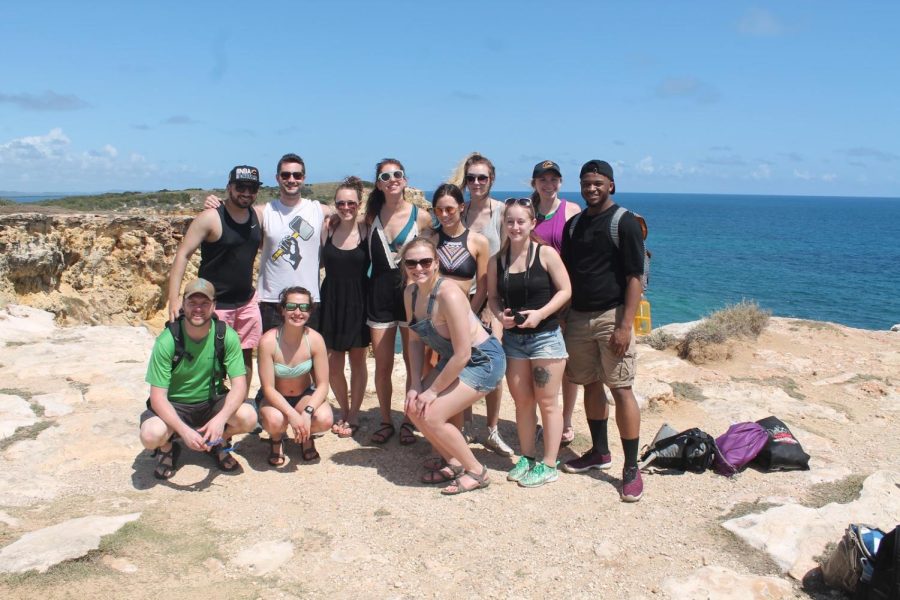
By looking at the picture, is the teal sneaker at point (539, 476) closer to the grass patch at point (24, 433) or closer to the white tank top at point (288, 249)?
the white tank top at point (288, 249)

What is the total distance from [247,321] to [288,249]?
0.70 meters

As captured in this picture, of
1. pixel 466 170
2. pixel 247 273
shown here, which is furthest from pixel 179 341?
pixel 466 170

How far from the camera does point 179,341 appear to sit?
15.1ft

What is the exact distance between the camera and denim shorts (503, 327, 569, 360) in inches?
185

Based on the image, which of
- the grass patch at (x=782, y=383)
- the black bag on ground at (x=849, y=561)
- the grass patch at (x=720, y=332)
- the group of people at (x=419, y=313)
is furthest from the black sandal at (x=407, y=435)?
the grass patch at (x=720, y=332)

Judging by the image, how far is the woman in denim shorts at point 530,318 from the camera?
4.57 metres

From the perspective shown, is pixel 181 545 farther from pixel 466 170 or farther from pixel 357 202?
pixel 466 170

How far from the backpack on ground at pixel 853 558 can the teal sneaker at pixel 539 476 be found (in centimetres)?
192

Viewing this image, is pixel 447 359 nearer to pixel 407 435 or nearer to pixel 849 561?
pixel 407 435

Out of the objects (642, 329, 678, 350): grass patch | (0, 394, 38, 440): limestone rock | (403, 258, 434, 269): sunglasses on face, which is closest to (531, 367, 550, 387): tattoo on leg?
(403, 258, 434, 269): sunglasses on face

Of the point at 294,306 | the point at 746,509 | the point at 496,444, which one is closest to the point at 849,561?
the point at 746,509

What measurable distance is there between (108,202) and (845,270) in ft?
141

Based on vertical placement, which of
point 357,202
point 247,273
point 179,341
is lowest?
point 179,341

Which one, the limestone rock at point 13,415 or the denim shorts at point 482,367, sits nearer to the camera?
the denim shorts at point 482,367
